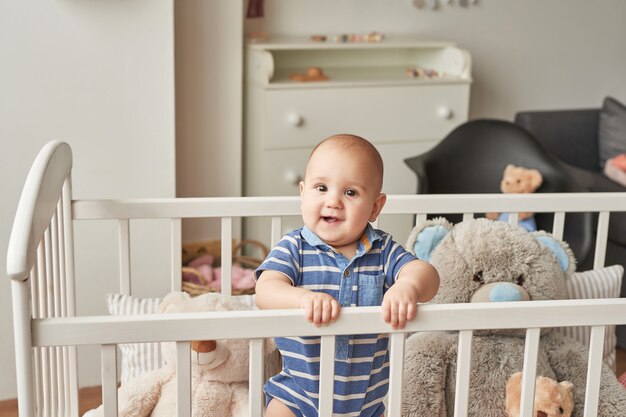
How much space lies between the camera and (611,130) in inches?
130

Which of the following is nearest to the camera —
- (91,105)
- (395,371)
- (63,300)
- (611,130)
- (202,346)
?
(395,371)

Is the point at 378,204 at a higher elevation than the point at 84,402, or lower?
higher

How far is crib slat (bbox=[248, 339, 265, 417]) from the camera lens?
1.26 meters

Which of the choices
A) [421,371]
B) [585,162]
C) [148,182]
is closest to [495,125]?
[585,162]

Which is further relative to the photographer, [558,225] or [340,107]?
[340,107]

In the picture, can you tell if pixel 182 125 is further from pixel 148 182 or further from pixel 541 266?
pixel 541 266

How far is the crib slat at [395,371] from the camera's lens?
50.7 inches

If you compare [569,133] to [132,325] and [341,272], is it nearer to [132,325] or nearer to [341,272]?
[341,272]

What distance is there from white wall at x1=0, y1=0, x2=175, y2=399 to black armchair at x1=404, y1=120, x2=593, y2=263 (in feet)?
2.76

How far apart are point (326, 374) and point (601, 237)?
95 centimetres

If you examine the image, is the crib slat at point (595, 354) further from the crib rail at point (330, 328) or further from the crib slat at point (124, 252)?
the crib slat at point (124, 252)

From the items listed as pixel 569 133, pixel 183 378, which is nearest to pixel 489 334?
pixel 183 378

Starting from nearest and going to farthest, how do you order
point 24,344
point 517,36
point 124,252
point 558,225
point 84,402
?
point 24,344, point 124,252, point 558,225, point 84,402, point 517,36

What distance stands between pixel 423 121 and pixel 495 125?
0.26 meters
